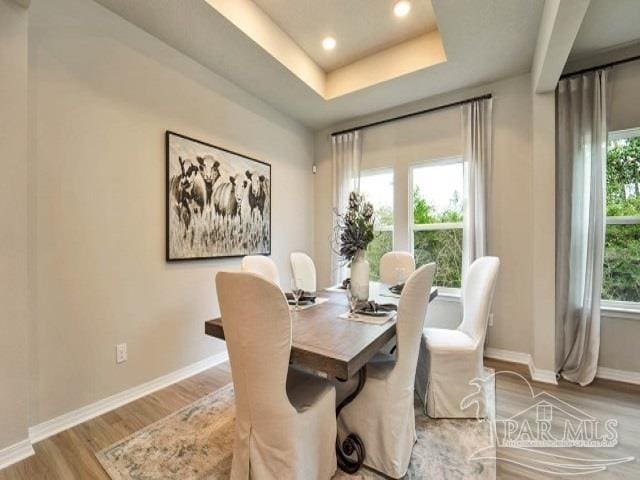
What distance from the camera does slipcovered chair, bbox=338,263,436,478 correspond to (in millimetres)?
1436

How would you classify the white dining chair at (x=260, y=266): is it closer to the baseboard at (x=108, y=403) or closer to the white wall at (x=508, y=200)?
the baseboard at (x=108, y=403)

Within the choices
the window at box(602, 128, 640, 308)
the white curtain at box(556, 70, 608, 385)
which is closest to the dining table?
the white curtain at box(556, 70, 608, 385)

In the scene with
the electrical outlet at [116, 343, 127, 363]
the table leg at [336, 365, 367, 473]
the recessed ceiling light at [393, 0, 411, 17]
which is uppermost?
the recessed ceiling light at [393, 0, 411, 17]

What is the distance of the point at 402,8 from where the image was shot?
245 centimetres

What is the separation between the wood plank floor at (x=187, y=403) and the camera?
1.53 metres

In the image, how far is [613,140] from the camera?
8.46 ft

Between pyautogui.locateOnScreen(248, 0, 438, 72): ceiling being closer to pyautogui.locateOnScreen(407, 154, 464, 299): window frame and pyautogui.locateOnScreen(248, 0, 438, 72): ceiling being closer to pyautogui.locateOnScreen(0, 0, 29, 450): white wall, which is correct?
pyautogui.locateOnScreen(407, 154, 464, 299): window frame

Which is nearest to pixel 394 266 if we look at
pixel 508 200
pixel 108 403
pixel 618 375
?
pixel 508 200

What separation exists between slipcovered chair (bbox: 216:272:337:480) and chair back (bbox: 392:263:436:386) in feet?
1.45

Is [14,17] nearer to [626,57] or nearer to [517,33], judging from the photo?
[517,33]

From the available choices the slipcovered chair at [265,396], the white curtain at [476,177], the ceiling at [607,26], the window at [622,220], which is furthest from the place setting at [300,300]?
the ceiling at [607,26]

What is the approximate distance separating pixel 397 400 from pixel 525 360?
2.21 metres

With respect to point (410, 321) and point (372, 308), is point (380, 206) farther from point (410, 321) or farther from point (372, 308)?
point (410, 321)

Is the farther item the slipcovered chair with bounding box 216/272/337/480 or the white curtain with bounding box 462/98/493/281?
the white curtain with bounding box 462/98/493/281
